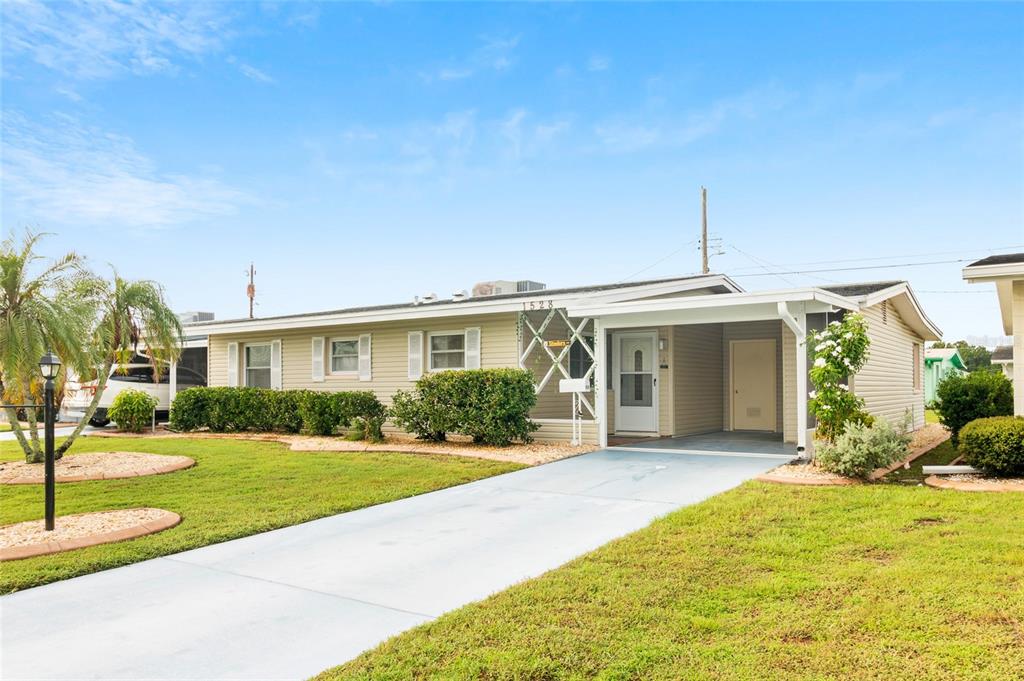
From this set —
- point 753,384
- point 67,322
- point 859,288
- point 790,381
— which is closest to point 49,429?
point 67,322

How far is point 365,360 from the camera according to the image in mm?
15688

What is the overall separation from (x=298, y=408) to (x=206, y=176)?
19.5ft

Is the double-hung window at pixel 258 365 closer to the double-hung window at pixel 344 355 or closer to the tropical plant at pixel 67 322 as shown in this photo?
the double-hung window at pixel 344 355

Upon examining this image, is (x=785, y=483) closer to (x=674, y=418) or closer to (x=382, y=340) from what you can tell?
(x=674, y=418)

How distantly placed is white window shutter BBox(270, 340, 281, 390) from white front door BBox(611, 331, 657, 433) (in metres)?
8.35

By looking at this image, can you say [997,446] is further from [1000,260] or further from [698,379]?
[698,379]

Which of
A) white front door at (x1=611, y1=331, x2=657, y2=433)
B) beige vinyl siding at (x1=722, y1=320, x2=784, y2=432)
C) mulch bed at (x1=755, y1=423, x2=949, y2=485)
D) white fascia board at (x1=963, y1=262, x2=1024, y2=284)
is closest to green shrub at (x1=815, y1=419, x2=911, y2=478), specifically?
mulch bed at (x1=755, y1=423, x2=949, y2=485)

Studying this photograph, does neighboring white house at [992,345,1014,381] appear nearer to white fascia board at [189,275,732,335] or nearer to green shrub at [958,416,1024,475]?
white fascia board at [189,275,732,335]

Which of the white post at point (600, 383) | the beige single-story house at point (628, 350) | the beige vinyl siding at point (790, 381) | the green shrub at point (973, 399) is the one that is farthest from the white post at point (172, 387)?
the green shrub at point (973, 399)

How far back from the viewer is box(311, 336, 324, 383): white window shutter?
16469 mm

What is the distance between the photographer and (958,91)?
1509 cm

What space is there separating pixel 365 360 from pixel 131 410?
227 inches

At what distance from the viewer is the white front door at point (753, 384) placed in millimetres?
A: 15023

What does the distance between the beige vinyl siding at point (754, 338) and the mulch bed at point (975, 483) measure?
6.00 m
